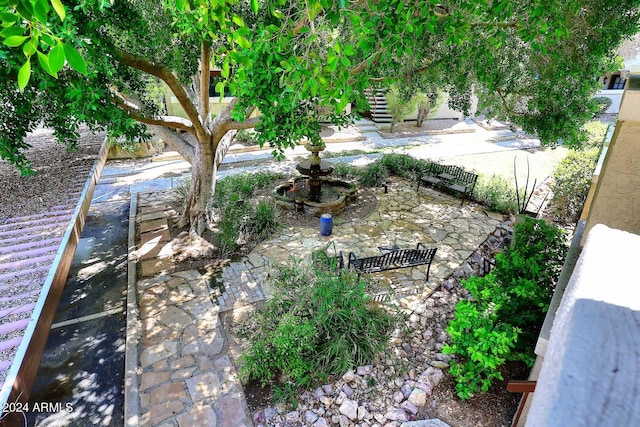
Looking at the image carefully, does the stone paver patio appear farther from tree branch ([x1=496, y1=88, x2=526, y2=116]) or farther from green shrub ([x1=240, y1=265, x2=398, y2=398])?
tree branch ([x1=496, y1=88, x2=526, y2=116])

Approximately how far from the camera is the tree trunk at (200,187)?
867 centimetres

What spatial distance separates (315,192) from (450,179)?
174 inches

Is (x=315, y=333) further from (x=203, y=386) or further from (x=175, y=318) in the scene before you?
(x=175, y=318)

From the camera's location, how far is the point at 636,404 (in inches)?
27.5

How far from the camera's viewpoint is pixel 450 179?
36.4ft

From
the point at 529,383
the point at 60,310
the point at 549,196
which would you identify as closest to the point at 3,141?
the point at 60,310

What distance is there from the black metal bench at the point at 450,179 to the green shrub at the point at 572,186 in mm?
2264

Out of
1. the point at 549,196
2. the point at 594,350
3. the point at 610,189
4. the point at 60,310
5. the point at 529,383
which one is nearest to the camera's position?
the point at 594,350

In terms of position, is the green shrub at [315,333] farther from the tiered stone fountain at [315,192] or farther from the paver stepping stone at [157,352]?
the tiered stone fountain at [315,192]

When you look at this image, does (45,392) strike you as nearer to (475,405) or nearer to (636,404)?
(475,405)

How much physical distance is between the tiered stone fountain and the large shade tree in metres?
2.32

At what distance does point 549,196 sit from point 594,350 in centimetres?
1248

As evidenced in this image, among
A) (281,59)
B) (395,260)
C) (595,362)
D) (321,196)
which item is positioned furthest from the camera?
(321,196)

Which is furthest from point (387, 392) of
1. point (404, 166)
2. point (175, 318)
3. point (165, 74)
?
point (404, 166)
